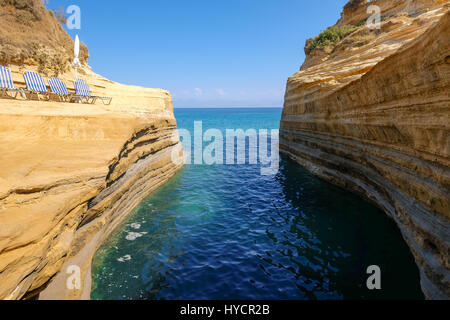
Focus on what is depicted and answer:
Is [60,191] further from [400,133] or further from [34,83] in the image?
[34,83]

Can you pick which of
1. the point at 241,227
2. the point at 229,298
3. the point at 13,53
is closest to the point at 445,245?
the point at 229,298

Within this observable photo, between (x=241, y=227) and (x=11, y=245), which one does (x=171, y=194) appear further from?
(x=11, y=245)

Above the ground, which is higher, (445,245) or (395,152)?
(395,152)

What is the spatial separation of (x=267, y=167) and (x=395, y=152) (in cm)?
1116

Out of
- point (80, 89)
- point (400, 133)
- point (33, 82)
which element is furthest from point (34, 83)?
point (400, 133)

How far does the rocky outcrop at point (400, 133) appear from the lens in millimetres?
5410

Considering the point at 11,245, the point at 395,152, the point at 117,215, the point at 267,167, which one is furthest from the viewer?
the point at 267,167

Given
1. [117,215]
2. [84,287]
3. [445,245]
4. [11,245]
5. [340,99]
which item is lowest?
[84,287]

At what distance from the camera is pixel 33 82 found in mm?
12438

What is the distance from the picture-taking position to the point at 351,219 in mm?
9234

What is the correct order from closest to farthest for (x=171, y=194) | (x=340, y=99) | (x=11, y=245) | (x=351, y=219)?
1. (x=11, y=245)
2. (x=351, y=219)
3. (x=340, y=99)
4. (x=171, y=194)

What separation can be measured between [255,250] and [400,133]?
5.81 m

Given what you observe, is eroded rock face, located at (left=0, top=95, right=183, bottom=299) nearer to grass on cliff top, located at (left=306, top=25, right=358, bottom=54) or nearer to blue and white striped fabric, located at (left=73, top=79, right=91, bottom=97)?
blue and white striped fabric, located at (left=73, top=79, right=91, bottom=97)

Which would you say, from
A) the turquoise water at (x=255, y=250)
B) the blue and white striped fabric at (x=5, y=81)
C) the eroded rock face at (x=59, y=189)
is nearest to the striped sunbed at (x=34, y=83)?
the blue and white striped fabric at (x=5, y=81)
